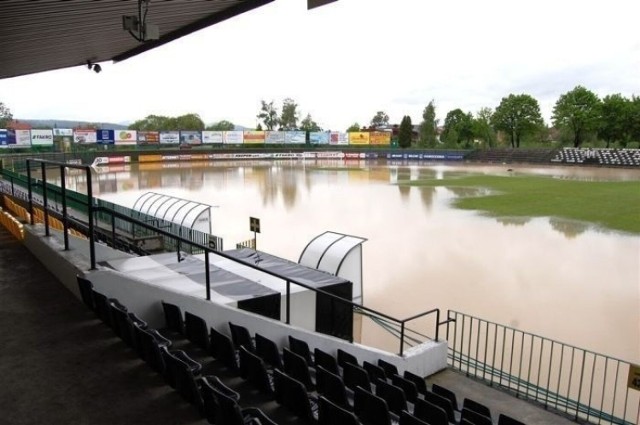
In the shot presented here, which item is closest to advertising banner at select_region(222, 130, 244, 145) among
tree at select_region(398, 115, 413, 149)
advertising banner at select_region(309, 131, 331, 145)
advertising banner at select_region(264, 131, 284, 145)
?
advertising banner at select_region(264, 131, 284, 145)

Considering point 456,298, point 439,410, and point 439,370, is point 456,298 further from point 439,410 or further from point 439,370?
point 439,410

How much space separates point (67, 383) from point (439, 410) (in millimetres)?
3130

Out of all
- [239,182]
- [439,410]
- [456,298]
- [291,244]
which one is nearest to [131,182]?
[239,182]

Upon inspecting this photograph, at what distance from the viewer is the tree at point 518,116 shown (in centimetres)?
9338

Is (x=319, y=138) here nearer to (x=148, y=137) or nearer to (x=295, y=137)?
(x=295, y=137)

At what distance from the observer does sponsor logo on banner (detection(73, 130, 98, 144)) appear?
62562mm

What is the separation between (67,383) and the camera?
364 centimetres

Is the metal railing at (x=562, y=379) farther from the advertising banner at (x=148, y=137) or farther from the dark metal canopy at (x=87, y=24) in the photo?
the advertising banner at (x=148, y=137)

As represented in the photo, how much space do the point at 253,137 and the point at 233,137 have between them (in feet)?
11.4

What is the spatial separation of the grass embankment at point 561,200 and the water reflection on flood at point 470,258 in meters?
1.76

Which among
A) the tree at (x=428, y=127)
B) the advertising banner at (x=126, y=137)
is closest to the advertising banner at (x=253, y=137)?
the advertising banner at (x=126, y=137)

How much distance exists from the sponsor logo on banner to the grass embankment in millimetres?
44889

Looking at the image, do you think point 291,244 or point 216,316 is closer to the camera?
point 216,316

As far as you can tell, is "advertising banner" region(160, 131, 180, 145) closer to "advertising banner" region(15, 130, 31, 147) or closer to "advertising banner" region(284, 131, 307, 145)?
"advertising banner" region(284, 131, 307, 145)
